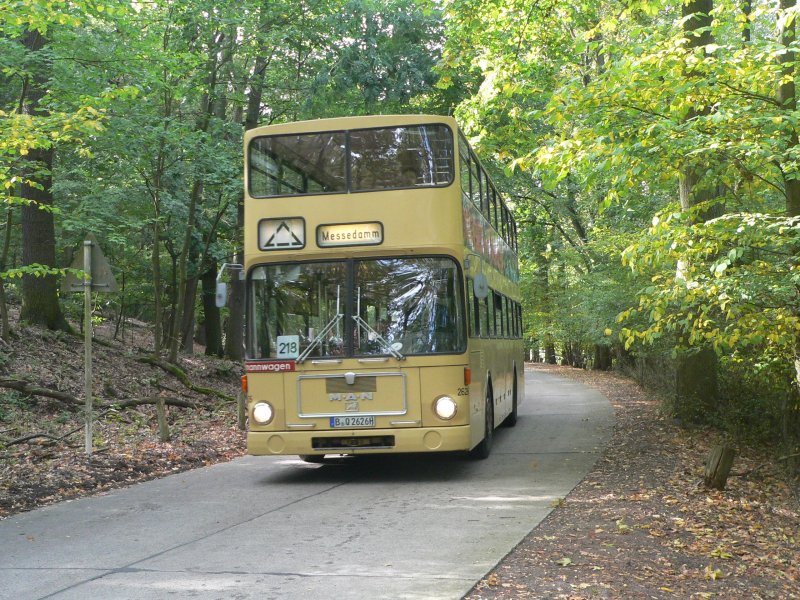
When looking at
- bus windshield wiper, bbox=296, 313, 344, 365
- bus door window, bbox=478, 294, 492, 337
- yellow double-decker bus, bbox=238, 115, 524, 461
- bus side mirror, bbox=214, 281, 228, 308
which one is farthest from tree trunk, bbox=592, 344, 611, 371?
bus side mirror, bbox=214, 281, 228, 308

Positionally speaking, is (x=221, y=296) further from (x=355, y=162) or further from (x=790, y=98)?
(x=790, y=98)

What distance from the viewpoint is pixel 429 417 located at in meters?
10.9

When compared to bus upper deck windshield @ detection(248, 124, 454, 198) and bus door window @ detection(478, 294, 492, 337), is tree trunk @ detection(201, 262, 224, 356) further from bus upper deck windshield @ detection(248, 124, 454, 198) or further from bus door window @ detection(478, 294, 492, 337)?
bus upper deck windshield @ detection(248, 124, 454, 198)

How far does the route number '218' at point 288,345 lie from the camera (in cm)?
1103

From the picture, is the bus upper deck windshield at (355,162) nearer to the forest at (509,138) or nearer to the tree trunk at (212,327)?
A: the forest at (509,138)

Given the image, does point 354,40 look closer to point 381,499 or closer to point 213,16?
point 213,16

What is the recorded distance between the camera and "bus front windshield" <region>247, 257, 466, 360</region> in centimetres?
1092

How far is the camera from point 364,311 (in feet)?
35.9

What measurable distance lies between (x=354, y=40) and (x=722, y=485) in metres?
18.0

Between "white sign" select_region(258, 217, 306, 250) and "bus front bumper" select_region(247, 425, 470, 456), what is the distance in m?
2.27

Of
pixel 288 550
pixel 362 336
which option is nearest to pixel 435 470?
pixel 362 336

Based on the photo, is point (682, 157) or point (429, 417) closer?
point (682, 157)

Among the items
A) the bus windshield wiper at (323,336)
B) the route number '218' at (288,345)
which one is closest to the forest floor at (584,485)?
the route number '218' at (288,345)

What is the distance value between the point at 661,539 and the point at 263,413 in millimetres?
5203
